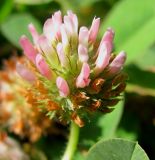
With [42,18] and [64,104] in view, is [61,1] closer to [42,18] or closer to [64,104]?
[42,18]

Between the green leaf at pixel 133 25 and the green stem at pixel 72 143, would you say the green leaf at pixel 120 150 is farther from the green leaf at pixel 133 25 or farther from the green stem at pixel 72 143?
the green leaf at pixel 133 25

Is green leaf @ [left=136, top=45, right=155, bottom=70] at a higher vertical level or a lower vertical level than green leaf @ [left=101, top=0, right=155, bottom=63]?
lower

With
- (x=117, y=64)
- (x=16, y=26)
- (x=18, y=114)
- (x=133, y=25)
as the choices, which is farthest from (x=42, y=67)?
(x=16, y=26)

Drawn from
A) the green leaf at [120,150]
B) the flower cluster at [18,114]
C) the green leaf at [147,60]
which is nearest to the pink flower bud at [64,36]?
the green leaf at [120,150]

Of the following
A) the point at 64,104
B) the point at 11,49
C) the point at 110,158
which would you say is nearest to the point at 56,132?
the point at 11,49

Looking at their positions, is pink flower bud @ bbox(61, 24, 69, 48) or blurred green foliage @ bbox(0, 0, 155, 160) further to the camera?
blurred green foliage @ bbox(0, 0, 155, 160)

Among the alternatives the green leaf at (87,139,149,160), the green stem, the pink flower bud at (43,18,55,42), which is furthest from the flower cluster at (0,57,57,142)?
the green leaf at (87,139,149,160)

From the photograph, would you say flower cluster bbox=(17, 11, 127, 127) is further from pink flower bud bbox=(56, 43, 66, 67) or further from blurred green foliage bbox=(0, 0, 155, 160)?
blurred green foliage bbox=(0, 0, 155, 160)
